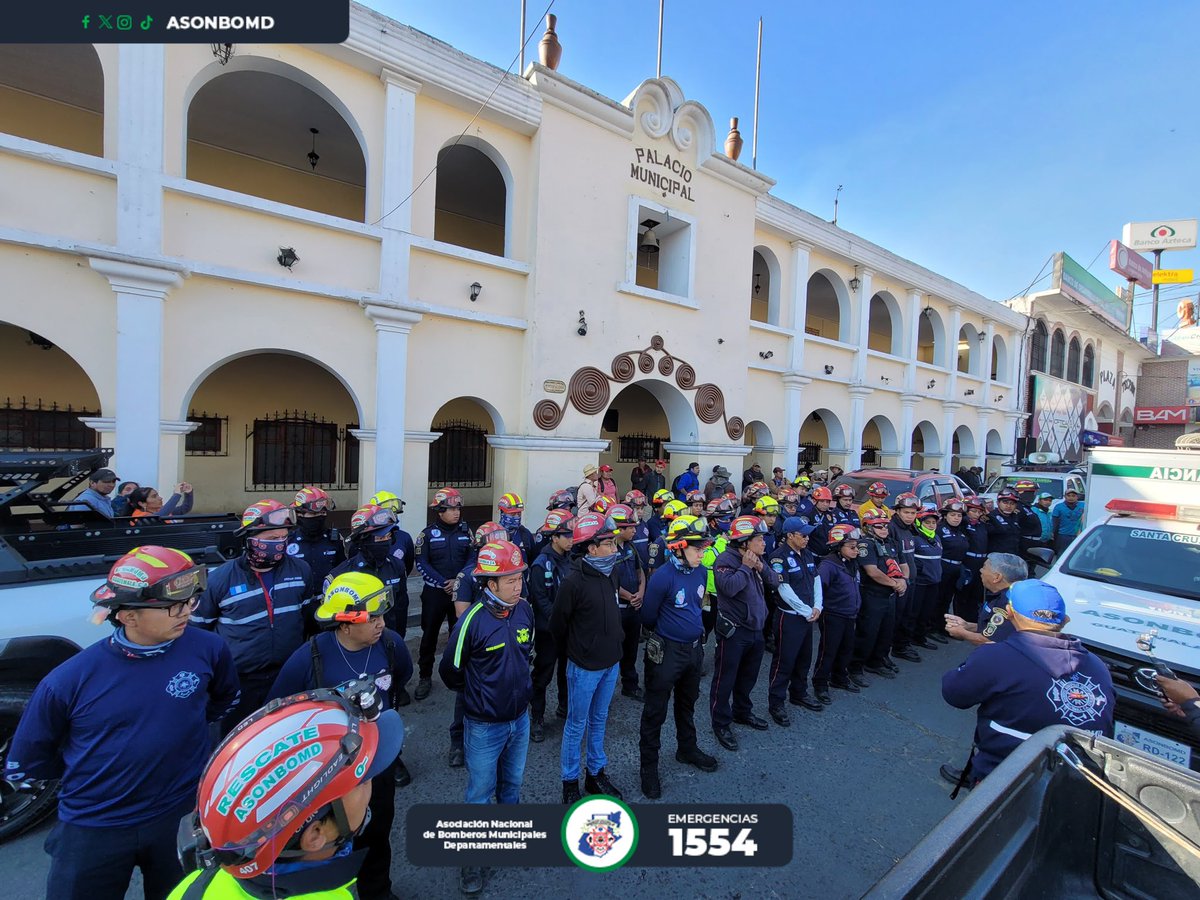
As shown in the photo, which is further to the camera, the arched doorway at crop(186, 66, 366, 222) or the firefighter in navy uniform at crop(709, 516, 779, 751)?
the arched doorway at crop(186, 66, 366, 222)

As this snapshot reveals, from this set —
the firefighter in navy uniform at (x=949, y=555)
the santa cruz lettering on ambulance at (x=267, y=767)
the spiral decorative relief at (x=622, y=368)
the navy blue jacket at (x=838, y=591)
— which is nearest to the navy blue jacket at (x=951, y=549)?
the firefighter in navy uniform at (x=949, y=555)

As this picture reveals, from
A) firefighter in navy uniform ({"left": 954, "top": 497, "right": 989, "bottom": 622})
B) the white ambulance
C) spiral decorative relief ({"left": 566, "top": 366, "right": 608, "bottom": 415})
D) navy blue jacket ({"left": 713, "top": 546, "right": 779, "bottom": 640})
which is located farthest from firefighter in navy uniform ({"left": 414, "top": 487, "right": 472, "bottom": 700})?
firefighter in navy uniform ({"left": 954, "top": 497, "right": 989, "bottom": 622})

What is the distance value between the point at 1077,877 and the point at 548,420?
802 centimetres

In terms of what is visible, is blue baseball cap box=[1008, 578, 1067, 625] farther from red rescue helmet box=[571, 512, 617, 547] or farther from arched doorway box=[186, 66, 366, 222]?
arched doorway box=[186, 66, 366, 222]

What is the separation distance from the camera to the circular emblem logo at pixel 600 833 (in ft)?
6.04

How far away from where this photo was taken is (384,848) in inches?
104

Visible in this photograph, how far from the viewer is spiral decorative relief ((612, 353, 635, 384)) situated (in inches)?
395

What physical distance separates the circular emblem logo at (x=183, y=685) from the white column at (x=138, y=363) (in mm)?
5707

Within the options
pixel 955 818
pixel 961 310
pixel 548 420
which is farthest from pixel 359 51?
pixel 961 310

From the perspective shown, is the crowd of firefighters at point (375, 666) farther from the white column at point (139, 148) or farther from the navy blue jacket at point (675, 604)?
the white column at point (139, 148)

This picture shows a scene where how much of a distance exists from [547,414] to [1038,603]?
24.3 ft

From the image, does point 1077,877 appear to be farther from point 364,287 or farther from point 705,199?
point 705,199

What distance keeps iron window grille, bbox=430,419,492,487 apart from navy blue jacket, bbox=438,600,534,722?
938cm

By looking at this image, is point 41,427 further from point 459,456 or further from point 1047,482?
point 1047,482
